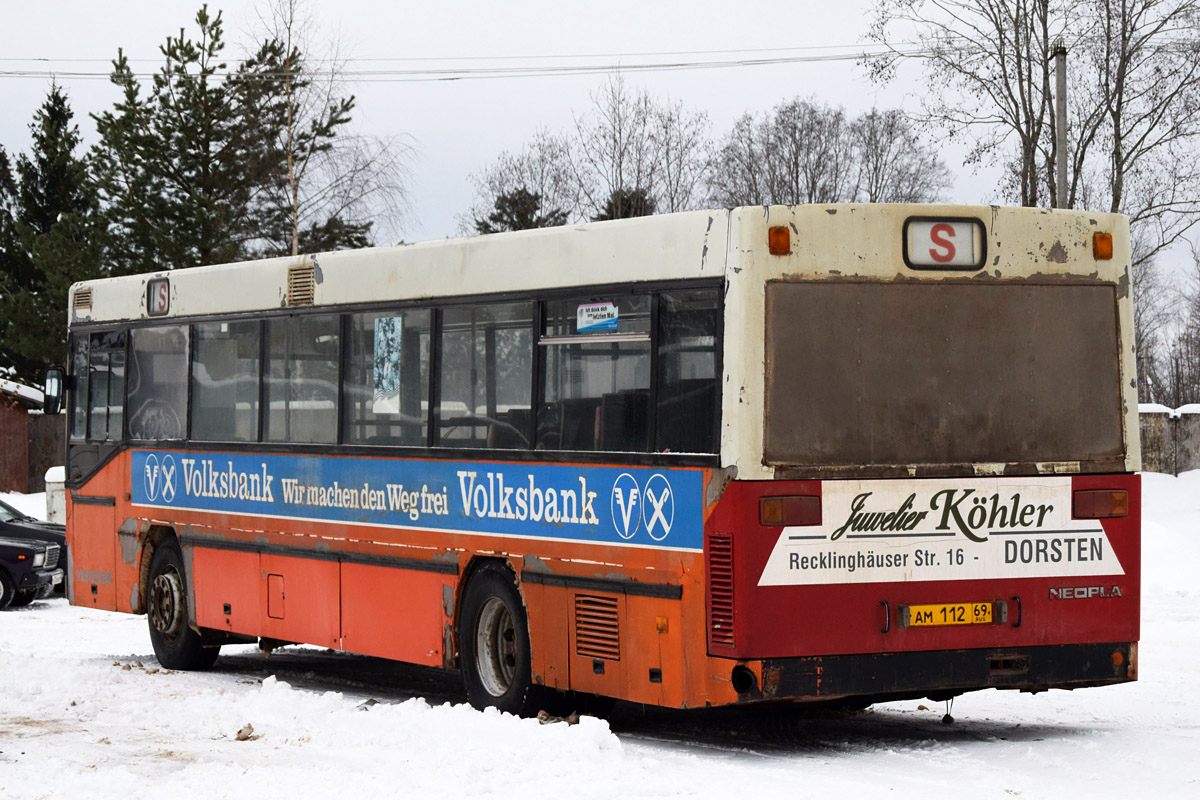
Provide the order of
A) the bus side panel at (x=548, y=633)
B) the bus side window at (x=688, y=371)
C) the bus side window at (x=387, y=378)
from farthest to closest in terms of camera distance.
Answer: the bus side window at (x=387, y=378), the bus side panel at (x=548, y=633), the bus side window at (x=688, y=371)

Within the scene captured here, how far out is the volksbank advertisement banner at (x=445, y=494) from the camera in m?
9.23

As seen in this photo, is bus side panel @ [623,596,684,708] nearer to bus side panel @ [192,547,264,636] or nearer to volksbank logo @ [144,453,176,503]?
bus side panel @ [192,547,264,636]

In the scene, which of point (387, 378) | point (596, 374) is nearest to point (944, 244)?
point (596, 374)

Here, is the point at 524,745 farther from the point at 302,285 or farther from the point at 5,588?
the point at 5,588

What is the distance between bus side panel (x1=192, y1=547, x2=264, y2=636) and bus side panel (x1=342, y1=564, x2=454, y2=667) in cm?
140

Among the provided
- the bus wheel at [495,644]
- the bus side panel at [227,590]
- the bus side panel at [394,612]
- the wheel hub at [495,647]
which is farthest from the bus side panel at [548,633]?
the bus side panel at [227,590]

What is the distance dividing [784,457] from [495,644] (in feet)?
9.12

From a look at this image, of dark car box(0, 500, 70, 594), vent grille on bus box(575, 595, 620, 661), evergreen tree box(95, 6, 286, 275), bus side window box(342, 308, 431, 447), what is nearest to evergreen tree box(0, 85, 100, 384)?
evergreen tree box(95, 6, 286, 275)

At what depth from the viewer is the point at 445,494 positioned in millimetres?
11055

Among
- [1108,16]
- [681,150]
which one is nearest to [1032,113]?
[1108,16]

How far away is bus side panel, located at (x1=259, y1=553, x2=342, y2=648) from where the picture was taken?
12336 mm

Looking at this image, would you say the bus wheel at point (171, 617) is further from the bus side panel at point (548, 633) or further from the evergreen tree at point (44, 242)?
the evergreen tree at point (44, 242)

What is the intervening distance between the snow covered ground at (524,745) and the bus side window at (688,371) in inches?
62.1

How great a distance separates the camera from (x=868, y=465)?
29.3 ft
